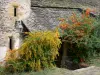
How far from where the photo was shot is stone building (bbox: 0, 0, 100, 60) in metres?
16.5

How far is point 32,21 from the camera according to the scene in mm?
17500

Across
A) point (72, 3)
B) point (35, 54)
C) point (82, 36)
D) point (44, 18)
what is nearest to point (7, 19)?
point (44, 18)

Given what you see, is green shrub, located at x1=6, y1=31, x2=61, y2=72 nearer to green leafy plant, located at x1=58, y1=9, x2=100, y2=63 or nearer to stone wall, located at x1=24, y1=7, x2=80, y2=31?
green leafy plant, located at x1=58, y1=9, x2=100, y2=63

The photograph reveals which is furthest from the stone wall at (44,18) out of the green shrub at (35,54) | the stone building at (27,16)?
the green shrub at (35,54)

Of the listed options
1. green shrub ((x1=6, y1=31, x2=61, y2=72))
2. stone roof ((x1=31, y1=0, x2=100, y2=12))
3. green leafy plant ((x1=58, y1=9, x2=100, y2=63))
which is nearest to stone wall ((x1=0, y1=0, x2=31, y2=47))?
stone roof ((x1=31, y1=0, x2=100, y2=12))

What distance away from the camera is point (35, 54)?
11062 mm

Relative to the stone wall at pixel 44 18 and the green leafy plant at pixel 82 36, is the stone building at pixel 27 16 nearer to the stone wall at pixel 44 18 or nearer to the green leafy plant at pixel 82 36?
the stone wall at pixel 44 18

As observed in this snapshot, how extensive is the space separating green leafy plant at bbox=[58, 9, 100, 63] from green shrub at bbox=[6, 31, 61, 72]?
8.32 ft

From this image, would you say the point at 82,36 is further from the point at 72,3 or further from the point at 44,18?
the point at 72,3

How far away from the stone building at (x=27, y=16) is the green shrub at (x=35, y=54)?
5425mm

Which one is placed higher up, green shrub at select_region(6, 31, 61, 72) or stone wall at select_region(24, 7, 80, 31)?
stone wall at select_region(24, 7, 80, 31)

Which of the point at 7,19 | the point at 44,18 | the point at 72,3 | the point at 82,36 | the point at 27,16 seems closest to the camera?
the point at 82,36

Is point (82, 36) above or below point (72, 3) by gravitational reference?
below

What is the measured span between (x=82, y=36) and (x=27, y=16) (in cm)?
511
